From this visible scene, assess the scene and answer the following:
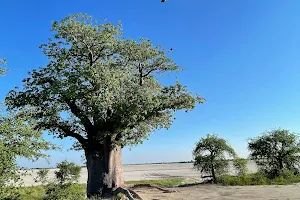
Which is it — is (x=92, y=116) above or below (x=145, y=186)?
above

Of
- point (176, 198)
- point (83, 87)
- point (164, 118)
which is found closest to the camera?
point (176, 198)

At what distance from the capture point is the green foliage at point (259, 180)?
19.7 m

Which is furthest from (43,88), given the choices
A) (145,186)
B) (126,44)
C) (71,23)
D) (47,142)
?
(145,186)

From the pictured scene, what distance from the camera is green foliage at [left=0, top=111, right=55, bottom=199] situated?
8.86 meters

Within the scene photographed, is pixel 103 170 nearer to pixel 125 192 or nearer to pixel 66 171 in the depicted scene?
pixel 125 192

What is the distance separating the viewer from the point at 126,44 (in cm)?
1873

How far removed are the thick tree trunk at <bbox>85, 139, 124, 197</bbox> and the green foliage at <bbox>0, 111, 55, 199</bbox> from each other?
7800 mm

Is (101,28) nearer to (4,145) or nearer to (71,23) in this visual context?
(71,23)

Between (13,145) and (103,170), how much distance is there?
926 centimetres

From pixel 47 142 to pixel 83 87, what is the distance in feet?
20.4

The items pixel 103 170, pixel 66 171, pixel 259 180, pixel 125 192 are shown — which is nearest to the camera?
pixel 125 192

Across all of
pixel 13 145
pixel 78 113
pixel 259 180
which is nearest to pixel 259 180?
pixel 259 180

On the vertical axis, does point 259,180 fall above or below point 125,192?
below

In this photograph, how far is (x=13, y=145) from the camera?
9508 mm
